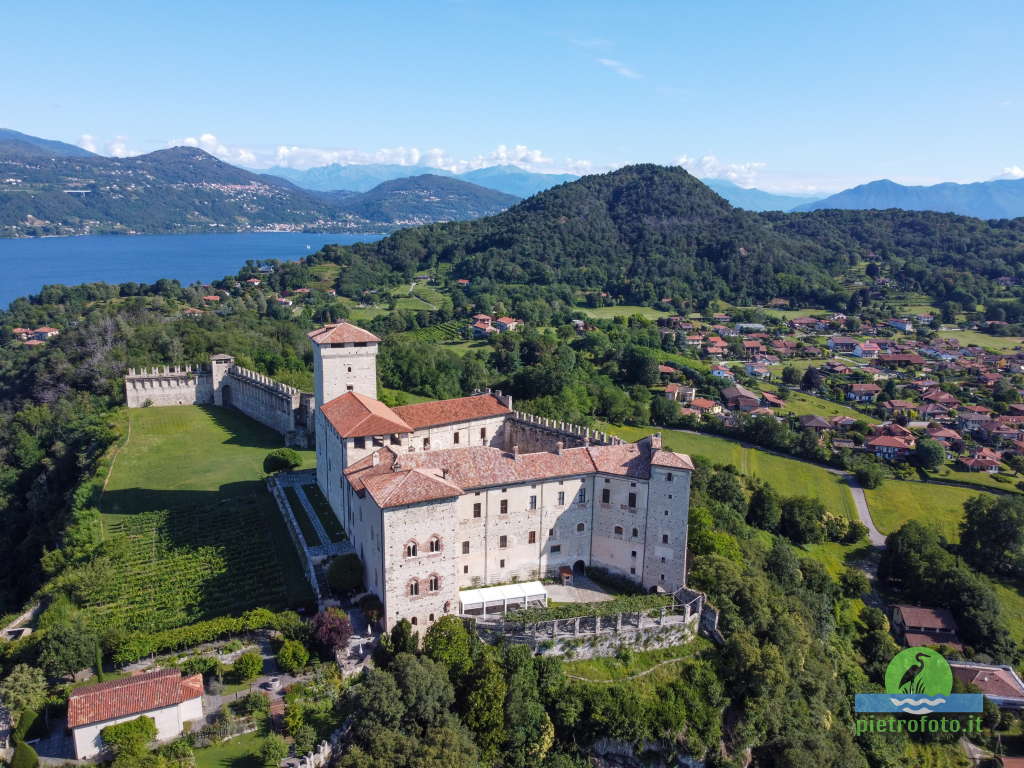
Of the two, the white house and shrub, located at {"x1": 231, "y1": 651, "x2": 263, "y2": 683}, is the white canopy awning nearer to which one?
shrub, located at {"x1": 231, "y1": 651, "x2": 263, "y2": 683}

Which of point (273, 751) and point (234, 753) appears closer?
point (273, 751)

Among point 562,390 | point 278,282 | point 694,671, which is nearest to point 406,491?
point 694,671

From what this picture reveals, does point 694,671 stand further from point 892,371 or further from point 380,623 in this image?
point 892,371

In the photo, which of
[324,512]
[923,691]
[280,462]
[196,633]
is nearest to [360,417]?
[324,512]

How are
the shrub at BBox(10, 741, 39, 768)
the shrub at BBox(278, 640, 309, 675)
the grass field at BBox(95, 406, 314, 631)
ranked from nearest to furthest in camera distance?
the shrub at BBox(10, 741, 39, 768), the shrub at BBox(278, 640, 309, 675), the grass field at BBox(95, 406, 314, 631)

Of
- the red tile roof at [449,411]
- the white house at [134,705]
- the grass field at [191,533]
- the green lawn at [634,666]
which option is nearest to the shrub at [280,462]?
the grass field at [191,533]

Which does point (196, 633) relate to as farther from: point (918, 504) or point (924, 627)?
point (918, 504)

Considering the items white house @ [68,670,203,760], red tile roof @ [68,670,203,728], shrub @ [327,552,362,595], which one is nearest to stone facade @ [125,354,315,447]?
shrub @ [327,552,362,595]
